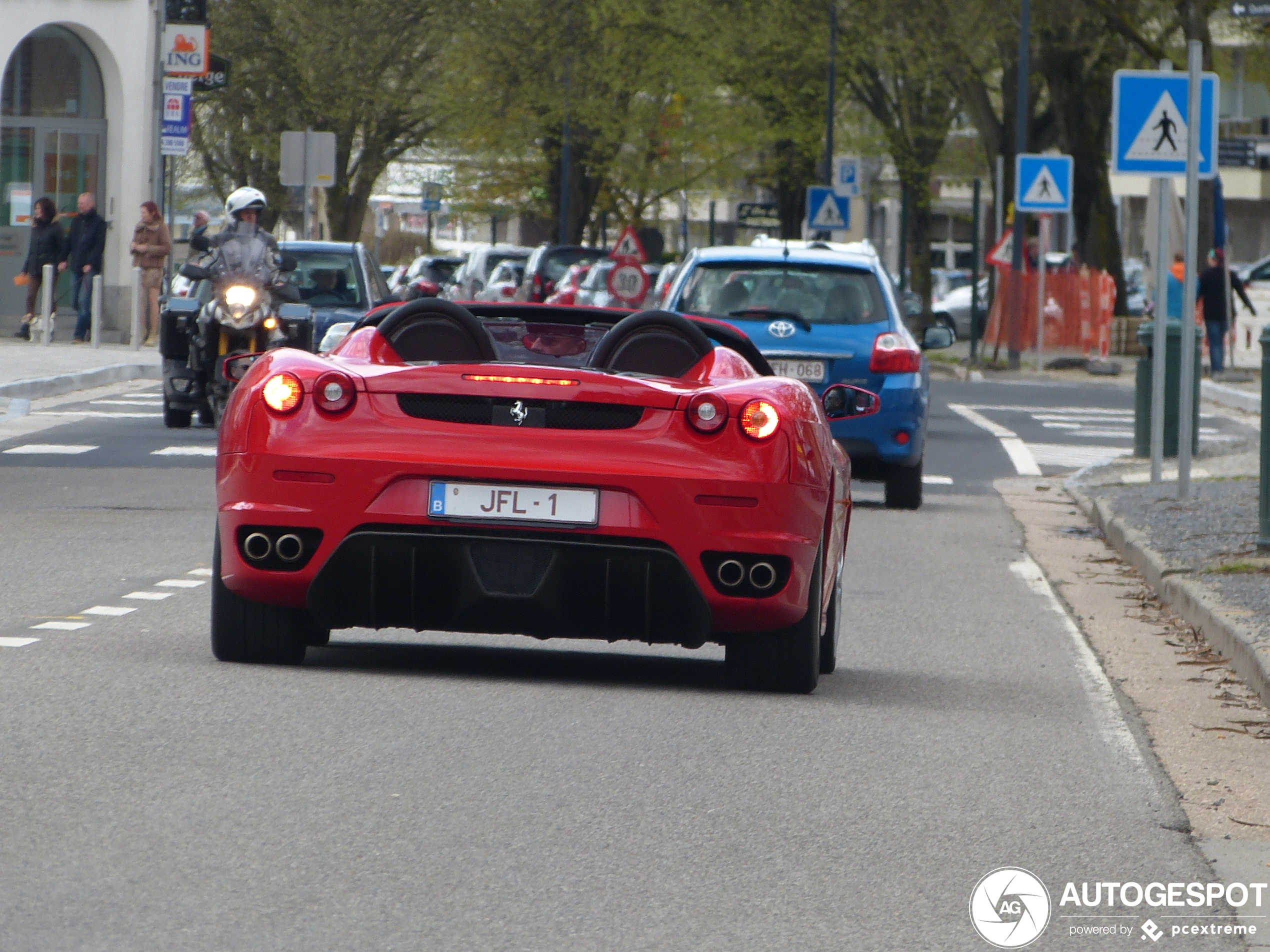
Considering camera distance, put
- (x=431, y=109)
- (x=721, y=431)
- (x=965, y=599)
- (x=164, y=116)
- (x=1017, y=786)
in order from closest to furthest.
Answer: (x=1017, y=786)
(x=721, y=431)
(x=965, y=599)
(x=164, y=116)
(x=431, y=109)

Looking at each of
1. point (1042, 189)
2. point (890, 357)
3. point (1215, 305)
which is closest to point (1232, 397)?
point (1042, 189)

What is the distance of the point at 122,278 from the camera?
1452 inches

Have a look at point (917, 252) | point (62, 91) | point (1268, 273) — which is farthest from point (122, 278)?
point (1268, 273)

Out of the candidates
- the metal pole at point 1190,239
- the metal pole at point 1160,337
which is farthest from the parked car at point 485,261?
the metal pole at point 1190,239

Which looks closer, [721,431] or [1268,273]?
[721,431]

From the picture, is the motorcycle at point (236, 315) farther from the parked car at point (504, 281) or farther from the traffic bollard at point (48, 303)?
the parked car at point (504, 281)

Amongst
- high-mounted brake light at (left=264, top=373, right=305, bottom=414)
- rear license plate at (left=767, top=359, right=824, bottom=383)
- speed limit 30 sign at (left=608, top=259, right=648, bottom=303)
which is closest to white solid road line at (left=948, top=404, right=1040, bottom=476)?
rear license plate at (left=767, top=359, right=824, bottom=383)

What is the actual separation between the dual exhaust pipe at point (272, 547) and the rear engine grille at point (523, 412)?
50 cm

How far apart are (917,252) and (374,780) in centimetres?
4954

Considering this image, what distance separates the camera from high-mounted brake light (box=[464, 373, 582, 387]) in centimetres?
739

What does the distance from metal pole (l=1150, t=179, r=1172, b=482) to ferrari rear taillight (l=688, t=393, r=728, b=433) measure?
9532 mm

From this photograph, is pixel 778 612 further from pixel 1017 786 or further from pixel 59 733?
pixel 59 733

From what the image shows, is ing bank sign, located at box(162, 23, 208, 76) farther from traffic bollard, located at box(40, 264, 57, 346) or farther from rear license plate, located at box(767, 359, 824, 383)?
rear license plate, located at box(767, 359, 824, 383)

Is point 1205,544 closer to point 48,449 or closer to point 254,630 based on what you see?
point 254,630
